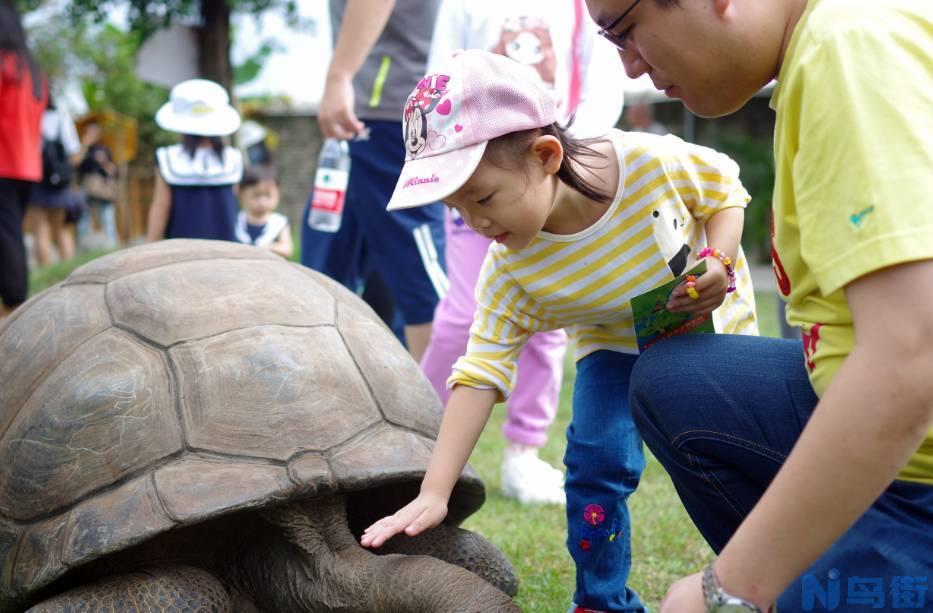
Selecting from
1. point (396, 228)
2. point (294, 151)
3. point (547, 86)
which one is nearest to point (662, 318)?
point (547, 86)

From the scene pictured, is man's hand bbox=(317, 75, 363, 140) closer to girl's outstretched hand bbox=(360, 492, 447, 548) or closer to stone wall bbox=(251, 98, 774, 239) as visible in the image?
girl's outstretched hand bbox=(360, 492, 447, 548)

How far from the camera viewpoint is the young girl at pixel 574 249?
2.00 m

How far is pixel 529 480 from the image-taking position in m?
3.67

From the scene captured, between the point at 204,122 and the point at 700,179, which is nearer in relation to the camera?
the point at 700,179

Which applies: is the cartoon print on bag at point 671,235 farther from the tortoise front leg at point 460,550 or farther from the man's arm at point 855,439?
the man's arm at point 855,439

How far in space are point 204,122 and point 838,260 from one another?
16.0 feet

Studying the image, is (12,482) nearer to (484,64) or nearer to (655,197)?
(484,64)

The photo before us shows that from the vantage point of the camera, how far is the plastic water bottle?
434 centimetres

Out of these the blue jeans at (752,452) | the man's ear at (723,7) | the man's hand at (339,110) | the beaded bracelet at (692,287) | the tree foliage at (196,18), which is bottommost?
the tree foliage at (196,18)

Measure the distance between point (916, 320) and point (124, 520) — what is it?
1567mm

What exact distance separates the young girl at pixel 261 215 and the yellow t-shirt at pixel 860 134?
5507mm

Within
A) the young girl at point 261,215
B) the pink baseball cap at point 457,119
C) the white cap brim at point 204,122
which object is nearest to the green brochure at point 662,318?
the pink baseball cap at point 457,119

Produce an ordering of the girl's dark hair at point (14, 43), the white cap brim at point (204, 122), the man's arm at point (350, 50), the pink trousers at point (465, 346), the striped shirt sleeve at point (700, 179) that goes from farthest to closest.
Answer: the white cap brim at point (204, 122) → the girl's dark hair at point (14, 43) → the pink trousers at point (465, 346) → the man's arm at point (350, 50) → the striped shirt sleeve at point (700, 179)

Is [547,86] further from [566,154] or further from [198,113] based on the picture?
[198,113]
